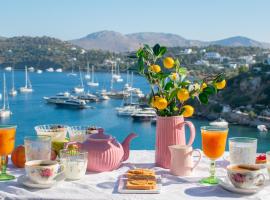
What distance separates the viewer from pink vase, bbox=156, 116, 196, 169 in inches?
58.6

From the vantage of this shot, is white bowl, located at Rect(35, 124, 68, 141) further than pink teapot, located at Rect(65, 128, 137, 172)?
Yes

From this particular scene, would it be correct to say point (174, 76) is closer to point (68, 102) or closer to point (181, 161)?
point (181, 161)

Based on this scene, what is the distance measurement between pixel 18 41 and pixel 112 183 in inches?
2370

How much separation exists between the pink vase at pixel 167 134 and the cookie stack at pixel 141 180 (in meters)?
0.18

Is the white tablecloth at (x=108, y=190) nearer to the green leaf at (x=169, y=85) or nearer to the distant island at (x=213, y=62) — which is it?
the green leaf at (x=169, y=85)

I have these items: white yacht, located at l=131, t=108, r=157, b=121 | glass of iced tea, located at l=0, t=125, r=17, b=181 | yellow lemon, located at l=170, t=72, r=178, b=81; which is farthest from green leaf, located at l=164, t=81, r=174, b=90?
white yacht, located at l=131, t=108, r=157, b=121

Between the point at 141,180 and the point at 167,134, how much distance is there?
0.84 feet

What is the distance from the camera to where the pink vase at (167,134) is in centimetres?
149

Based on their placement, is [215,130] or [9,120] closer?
[215,130]

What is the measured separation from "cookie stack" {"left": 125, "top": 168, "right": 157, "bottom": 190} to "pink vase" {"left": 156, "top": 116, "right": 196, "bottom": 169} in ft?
0.60

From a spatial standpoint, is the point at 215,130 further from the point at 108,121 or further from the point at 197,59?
the point at 197,59

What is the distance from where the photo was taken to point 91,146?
1.41 meters

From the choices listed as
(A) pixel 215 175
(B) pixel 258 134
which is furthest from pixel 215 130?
(B) pixel 258 134

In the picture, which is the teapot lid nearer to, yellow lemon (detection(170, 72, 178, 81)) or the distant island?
yellow lemon (detection(170, 72, 178, 81))
